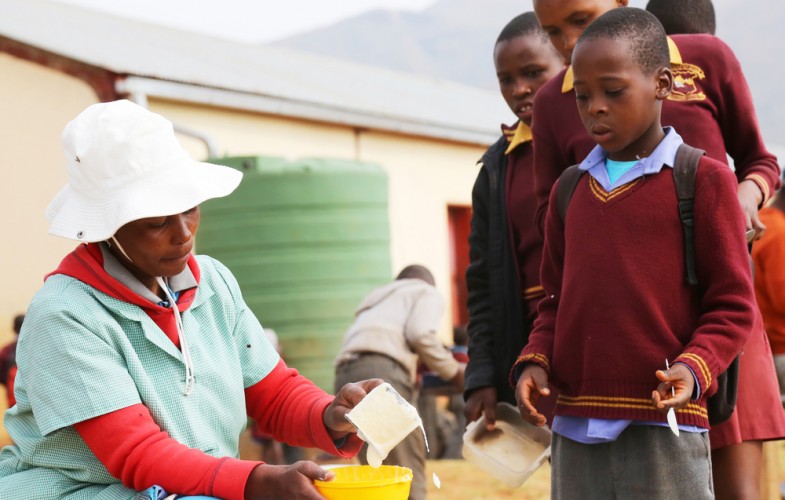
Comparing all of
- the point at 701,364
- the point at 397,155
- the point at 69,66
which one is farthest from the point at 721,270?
the point at 397,155

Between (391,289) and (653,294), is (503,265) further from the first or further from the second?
(391,289)

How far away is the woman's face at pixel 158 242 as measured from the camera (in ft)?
8.22

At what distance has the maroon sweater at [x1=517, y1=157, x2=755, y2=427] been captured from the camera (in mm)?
2490

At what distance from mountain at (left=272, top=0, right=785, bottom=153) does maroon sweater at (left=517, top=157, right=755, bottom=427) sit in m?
50.7

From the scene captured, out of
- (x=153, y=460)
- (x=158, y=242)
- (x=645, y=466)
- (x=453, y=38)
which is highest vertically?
(x=453, y=38)

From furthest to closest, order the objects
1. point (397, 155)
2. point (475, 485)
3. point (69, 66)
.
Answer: point (397, 155) → point (69, 66) → point (475, 485)

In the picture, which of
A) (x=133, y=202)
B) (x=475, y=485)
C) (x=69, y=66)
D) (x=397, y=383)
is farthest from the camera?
(x=69, y=66)

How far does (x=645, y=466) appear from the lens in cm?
254

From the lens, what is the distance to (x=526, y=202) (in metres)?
3.44

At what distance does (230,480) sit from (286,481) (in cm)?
14

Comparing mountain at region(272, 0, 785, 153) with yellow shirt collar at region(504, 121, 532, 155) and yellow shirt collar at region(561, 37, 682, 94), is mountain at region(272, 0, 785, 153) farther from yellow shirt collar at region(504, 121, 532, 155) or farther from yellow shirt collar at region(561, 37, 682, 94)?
yellow shirt collar at region(561, 37, 682, 94)

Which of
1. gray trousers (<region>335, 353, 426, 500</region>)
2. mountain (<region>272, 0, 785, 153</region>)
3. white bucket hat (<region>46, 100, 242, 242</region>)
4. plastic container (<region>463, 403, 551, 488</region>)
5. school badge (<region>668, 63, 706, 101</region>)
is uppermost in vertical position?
mountain (<region>272, 0, 785, 153</region>)

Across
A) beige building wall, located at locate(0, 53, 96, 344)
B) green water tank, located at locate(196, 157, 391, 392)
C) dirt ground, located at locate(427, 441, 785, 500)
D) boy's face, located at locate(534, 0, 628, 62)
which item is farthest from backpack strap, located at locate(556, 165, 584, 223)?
beige building wall, located at locate(0, 53, 96, 344)

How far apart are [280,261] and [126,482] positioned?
236 inches
